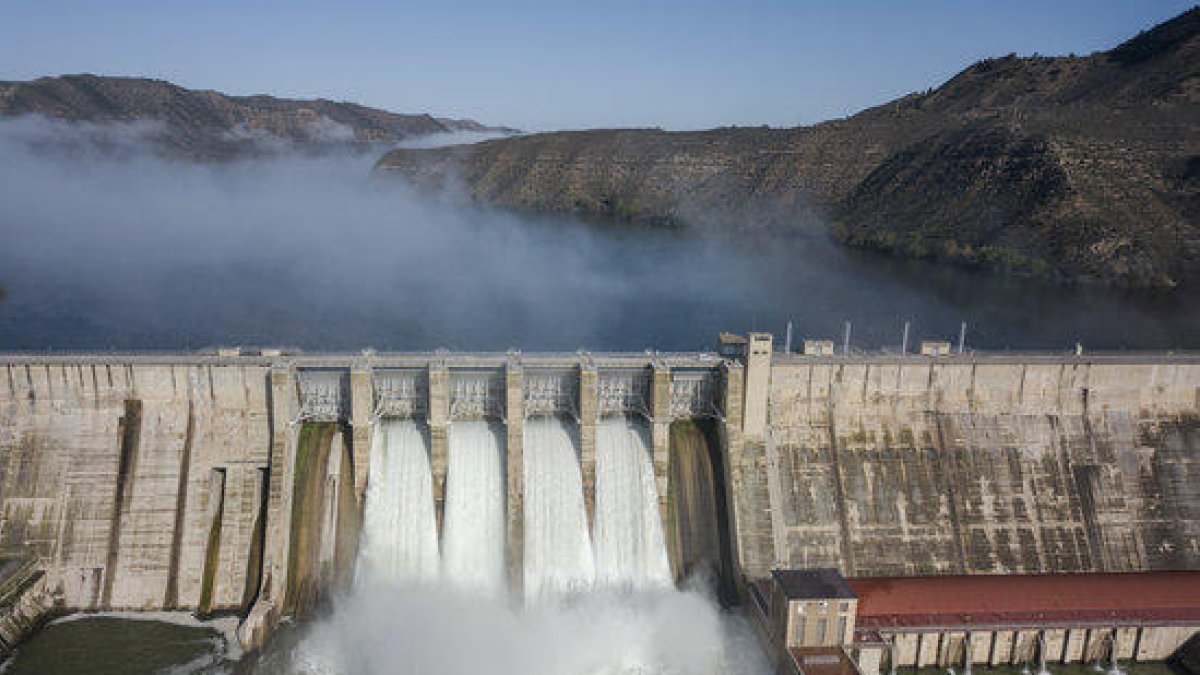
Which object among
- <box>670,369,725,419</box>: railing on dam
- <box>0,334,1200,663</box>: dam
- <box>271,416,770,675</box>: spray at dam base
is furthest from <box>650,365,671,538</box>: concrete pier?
<box>670,369,725,419</box>: railing on dam

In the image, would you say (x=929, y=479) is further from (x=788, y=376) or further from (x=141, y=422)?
(x=141, y=422)

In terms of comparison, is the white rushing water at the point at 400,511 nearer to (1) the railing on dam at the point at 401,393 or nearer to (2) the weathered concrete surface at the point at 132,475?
(1) the railing on dam at the point at 401,393

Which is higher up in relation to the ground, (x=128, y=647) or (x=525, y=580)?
(x=525, y=580)

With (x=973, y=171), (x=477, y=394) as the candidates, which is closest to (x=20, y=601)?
(x=477, y=394)

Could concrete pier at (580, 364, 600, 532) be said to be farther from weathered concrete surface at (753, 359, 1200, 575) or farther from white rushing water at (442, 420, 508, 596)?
weathered concrete surface at (753, 359, 1200, 575)

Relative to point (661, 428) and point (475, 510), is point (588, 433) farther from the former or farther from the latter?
point (475, 510)

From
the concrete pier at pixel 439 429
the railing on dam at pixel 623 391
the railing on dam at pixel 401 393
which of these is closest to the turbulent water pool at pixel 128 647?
the concrete pier at pixel 439 429

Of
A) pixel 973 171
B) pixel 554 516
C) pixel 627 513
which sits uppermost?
pixel 973 171
